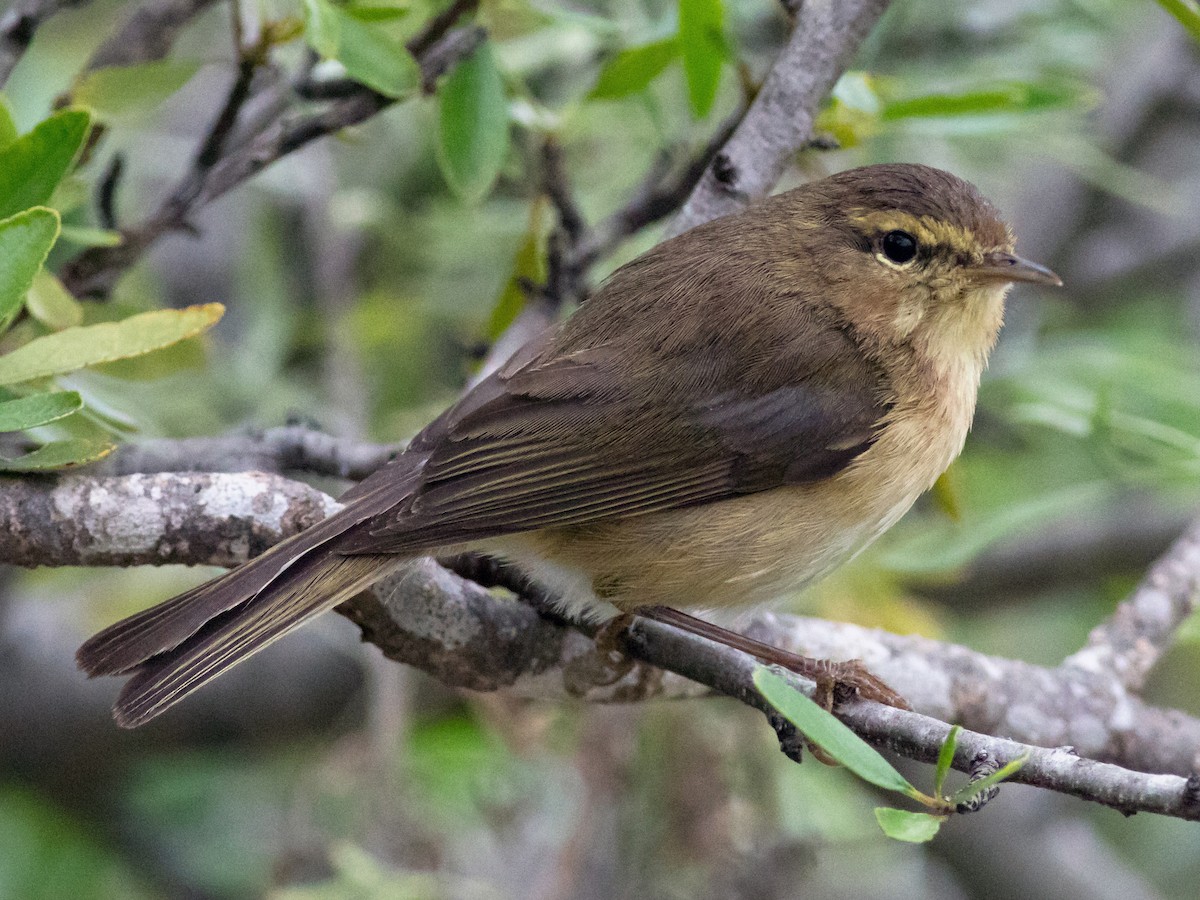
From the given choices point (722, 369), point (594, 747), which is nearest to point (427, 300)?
point (594, 747)

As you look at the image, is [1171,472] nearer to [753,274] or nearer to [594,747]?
[753,274]

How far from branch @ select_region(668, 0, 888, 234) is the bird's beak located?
57cm

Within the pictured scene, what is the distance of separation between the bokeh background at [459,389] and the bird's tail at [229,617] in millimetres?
499

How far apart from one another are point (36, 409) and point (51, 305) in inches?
27.0

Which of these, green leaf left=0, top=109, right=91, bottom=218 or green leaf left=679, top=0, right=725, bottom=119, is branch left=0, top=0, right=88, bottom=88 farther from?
green leaf left=679, top=0, right=725, bottom=119

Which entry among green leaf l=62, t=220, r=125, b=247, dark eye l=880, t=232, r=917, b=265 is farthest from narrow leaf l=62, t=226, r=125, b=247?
dark eye l=880, t=232, r=917, b=265

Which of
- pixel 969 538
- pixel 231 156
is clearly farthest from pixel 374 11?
pixel 969 538

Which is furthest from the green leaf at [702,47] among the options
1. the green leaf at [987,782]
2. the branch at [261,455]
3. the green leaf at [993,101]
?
the green leaf at [987,782]

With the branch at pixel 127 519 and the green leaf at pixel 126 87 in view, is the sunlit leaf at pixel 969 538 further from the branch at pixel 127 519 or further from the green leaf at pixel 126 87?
the green leaf at pixel 126 87

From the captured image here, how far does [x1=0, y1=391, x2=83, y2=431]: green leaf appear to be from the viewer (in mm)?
2377

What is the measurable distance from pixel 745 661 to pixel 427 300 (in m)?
3.22

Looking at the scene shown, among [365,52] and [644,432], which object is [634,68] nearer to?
[365,52]

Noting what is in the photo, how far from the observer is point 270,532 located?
2934 millimetres

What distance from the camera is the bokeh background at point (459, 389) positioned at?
404 cm
